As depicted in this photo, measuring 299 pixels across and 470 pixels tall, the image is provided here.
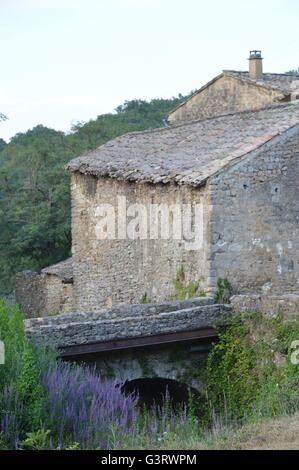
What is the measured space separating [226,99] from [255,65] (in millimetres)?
1388

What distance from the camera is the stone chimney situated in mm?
29375

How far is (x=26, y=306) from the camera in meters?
25.9

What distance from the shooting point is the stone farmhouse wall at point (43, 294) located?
2314 centimetres

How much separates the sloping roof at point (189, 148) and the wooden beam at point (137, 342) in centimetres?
262

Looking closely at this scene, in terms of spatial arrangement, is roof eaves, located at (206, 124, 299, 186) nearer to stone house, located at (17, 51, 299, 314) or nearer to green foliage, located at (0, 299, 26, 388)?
stone house, located at (17, 51, 299, 314)

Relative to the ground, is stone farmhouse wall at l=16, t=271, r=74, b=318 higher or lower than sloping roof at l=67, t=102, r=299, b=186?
lower

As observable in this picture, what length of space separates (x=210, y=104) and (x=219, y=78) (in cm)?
102

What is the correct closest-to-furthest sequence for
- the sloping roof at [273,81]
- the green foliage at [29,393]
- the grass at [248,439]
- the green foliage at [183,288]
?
the grass at [248,439], the green foliage at [29,393], the green foliage at [183,288], the sloping roof at [273,81]

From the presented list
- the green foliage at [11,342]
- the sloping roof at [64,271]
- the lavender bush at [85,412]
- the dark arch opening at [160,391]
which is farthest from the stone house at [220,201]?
the green foliage at [11,342]

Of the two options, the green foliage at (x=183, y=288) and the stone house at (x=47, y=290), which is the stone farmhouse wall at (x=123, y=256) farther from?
the stone house at (x=47, y=290)

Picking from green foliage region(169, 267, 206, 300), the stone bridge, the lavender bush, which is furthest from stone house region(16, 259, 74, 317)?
the lavender bush

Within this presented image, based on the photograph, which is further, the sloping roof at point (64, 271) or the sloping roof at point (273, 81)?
the sloping roof at point (273, 81)

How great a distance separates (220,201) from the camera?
→ 1609cm

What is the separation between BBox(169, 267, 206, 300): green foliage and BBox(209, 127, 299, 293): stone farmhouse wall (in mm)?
456
